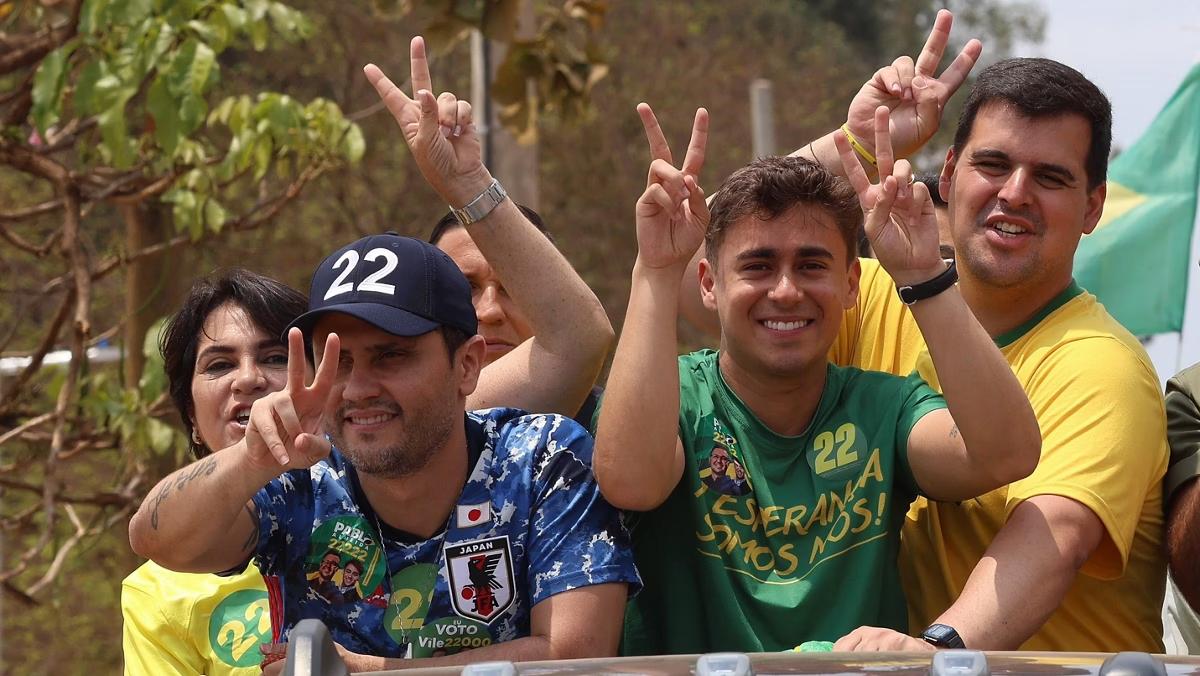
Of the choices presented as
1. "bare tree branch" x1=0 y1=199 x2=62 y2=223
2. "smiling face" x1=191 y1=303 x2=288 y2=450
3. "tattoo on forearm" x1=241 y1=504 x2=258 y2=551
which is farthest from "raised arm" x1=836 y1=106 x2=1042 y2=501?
"bare tree branch" x1=0 y1=199 x2=62 y2=223

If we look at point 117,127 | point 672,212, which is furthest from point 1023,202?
point 117,127

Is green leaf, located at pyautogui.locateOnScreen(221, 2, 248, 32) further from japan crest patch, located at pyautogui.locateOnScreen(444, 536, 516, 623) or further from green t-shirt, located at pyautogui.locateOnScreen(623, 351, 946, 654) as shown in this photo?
japan crest patch, located at pyautogui.locateOnScreen(444, 536, 516, 623)

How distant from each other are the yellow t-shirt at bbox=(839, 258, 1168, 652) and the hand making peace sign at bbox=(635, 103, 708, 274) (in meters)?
0.73

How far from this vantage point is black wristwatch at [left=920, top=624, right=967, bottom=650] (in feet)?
9.93

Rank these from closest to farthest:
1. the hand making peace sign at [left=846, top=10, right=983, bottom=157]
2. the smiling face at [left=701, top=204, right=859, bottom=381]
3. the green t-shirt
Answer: the green t-shirt, the smiling face at [left=701, top=204, right=859, bottom=381], the hand making peace sign at [left=846, top=10, right=983, bottom=157]

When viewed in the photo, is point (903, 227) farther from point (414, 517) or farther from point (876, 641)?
point (414, 517)

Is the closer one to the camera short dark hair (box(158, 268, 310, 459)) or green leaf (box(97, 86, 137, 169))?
short dark hair (box(158, 268, 310, 459))

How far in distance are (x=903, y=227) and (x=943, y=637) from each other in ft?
2.49

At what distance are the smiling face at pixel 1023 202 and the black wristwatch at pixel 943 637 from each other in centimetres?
86

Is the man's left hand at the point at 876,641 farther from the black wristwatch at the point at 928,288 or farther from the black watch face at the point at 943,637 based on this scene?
the black wristwatch at the point at 928,288

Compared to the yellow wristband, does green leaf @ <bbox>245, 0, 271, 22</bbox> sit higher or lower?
higher

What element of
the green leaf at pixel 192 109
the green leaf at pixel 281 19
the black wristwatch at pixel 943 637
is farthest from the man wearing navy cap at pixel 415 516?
the green leaf at pixel 281 19

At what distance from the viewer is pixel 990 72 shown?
3.76m

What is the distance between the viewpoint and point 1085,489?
10.7 ft
